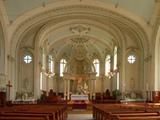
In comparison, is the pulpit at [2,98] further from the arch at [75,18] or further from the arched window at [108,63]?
the arched window at [108,63]

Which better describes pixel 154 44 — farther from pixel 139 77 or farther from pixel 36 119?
pixel 36 119

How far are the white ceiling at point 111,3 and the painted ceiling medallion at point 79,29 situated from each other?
8267 millimetres

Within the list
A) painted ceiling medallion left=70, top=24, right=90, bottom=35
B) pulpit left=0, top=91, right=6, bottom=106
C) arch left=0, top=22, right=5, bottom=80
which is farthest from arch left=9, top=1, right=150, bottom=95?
pulpit left=0, top=91, right=6, bottom=106

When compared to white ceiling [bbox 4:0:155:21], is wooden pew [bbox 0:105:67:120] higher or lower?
lower

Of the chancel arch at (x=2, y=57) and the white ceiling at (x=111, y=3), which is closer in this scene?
the white ceiling at (x=111, y=3)

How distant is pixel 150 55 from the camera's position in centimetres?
2994

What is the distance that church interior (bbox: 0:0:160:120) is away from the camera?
90.9ft

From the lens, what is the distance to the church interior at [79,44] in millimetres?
27703

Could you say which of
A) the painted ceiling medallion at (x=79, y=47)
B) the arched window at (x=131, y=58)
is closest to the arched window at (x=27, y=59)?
the painted ceiling medallion at (x=79, y=47)

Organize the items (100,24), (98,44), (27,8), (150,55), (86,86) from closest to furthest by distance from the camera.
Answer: (27,8) < (150,55) < (100,24) < (98,44) < (86,86)

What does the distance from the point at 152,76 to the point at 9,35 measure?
38.7 ft

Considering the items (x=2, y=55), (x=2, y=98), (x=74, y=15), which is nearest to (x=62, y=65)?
(x=74, y=15)

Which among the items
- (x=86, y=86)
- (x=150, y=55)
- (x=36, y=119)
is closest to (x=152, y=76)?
(x=150, y=55)

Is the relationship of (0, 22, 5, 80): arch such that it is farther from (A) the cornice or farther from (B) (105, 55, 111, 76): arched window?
(B) (105, 55, 111, 76): arched window
